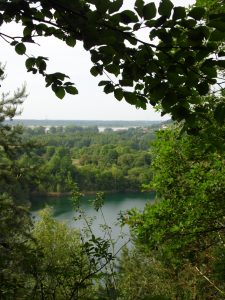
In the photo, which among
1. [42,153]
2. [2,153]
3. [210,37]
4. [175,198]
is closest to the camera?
[210,37]

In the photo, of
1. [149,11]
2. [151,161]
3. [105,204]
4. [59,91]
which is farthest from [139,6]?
[105,204]

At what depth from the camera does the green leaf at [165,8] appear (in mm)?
1410

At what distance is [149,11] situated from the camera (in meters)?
1.44

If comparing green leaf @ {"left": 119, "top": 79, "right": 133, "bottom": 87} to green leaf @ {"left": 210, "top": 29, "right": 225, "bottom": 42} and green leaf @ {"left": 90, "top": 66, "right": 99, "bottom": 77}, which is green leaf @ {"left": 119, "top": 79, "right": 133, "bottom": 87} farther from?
green leaf @ {"left": 210, "top": 29, "right": 225, "bottom": 42}

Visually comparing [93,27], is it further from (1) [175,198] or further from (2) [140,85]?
(1) [175,198]

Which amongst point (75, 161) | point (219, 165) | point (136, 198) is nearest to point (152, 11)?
point (219, 165)

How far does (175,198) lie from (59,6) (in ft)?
20.1

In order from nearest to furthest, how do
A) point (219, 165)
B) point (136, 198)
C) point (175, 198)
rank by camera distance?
point (219, 165) → point (175, 198) → point (136, 198)

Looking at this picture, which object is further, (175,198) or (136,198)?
(136,198)

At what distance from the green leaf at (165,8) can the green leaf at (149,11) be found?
2cm

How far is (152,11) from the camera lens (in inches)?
56.8

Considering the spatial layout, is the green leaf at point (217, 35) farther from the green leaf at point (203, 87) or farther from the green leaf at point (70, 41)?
the green leaf at point (70, 41)

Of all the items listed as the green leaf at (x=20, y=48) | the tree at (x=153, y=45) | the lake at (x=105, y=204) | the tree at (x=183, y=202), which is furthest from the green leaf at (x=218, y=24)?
the lake at (x=105, y=204)

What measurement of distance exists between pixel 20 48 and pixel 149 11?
87cm
